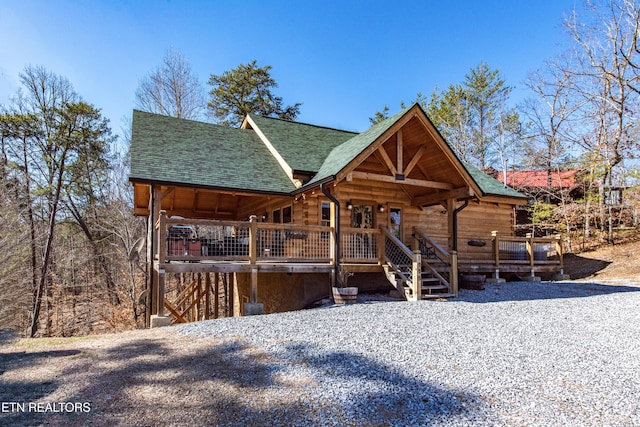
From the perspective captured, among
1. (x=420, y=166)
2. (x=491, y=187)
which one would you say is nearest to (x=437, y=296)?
(x=420, y=166)

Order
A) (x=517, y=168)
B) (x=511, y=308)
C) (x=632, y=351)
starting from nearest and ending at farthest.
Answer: (x=632, y=351), (x=511, y=308), (x=517, y=168)

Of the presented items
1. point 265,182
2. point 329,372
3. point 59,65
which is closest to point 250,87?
point 59,65

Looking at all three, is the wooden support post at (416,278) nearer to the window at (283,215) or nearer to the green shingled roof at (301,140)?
the green shingled roof at (301,140)

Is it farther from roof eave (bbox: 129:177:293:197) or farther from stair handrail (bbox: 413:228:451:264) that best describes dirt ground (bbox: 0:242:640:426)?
stair handrail (bbox: 413:228:451:264)

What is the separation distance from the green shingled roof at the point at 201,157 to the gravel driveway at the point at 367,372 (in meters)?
4.82

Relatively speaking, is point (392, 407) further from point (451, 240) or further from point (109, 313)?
point (109, 313)

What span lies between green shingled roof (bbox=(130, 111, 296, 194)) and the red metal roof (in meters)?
21.1

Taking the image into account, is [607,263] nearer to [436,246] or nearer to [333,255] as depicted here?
[436,246]

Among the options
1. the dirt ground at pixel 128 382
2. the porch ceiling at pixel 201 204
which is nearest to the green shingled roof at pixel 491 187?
the porch ceiling at pixel 201 204

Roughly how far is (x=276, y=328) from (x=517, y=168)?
28682mm

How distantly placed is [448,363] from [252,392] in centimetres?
266

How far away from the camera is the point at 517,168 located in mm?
30438

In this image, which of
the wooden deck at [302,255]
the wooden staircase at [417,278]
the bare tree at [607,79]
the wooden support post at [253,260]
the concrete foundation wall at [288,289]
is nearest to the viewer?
the wooden deck at [302,255]

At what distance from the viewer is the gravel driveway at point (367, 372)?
383 cm
